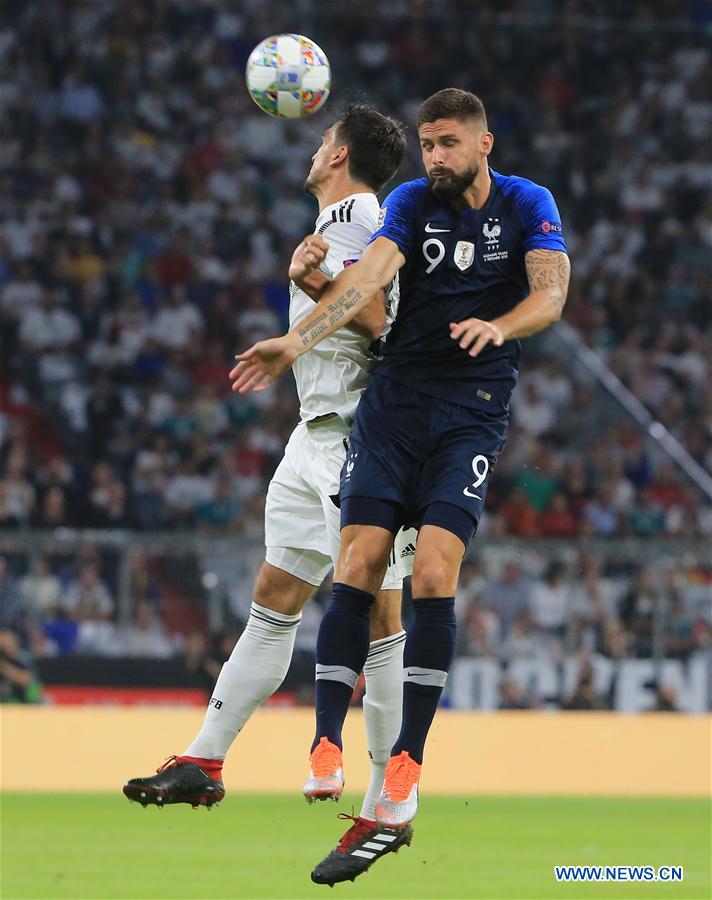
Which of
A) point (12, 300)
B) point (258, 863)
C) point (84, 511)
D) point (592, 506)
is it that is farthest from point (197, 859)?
point (12, 300)

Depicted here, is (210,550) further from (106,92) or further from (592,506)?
(106,92)

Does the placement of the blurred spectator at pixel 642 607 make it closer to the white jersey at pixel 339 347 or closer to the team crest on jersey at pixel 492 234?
the white jersey at pixel 339 347

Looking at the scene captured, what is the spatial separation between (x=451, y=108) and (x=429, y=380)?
3.34 feet

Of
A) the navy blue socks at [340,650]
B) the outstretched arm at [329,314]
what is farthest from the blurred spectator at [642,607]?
the outstretched arm at [329,314]

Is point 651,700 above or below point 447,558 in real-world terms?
below

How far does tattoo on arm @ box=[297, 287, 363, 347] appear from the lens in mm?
5973

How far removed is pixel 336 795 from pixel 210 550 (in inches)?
346

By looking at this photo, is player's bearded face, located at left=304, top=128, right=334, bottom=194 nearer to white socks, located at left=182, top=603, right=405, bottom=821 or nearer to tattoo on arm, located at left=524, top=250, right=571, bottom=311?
tattoo on arm, located at left=524, top=250, right=571, bottom=311

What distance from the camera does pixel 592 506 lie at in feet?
55.8

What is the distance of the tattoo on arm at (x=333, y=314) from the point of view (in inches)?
235

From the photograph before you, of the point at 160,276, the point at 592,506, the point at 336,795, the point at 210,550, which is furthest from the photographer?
the point at 160,276

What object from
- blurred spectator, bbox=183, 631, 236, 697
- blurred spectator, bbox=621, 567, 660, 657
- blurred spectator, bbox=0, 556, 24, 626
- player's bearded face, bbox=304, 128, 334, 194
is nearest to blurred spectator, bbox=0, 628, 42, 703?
blurred spectator, bbox=0, 556, 24, 626

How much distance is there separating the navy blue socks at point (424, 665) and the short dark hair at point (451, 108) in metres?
1.79
